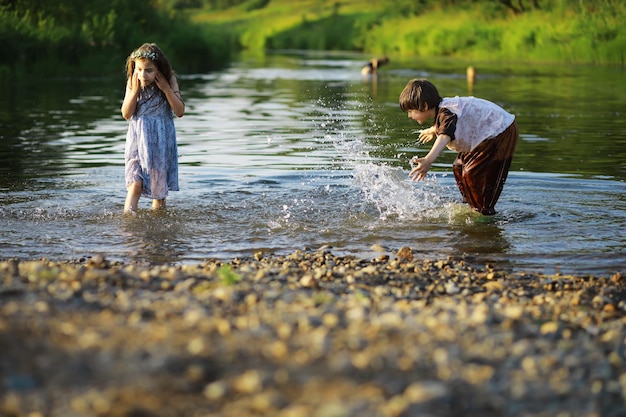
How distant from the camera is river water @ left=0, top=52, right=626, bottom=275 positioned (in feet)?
28.3

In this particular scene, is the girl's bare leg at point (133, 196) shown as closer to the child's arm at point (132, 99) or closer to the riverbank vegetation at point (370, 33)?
the child's arm at point (132, 99)

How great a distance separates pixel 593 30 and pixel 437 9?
23.4 meters

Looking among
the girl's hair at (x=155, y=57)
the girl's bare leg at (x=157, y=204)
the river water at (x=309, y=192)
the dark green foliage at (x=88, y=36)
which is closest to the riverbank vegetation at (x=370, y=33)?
the dark green foliage at (x=88, y=36)

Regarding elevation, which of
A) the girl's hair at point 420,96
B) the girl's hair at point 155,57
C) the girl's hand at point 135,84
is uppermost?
the girl's hair at point 155,57

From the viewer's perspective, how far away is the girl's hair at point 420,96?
8820mm

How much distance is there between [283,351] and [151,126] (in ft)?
17.5

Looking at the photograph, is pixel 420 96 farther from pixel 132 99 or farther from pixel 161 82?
pixel 132 99

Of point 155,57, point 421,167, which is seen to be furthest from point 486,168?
point 155,57

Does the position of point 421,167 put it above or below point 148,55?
below

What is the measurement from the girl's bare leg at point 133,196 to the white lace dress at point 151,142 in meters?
0.05

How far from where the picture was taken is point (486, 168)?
30.3 feet

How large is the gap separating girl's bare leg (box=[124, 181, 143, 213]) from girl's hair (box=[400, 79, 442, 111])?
2.71 m

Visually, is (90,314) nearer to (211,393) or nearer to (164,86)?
(211,393)

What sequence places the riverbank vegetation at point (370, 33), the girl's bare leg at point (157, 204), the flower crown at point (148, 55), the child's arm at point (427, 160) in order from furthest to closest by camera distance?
the riverbank vegetation at point (370, 33) < the girl's bare leg at point (157, 204) < the flower crown at point (148, 55) < the child's arm at point (427, 160)
